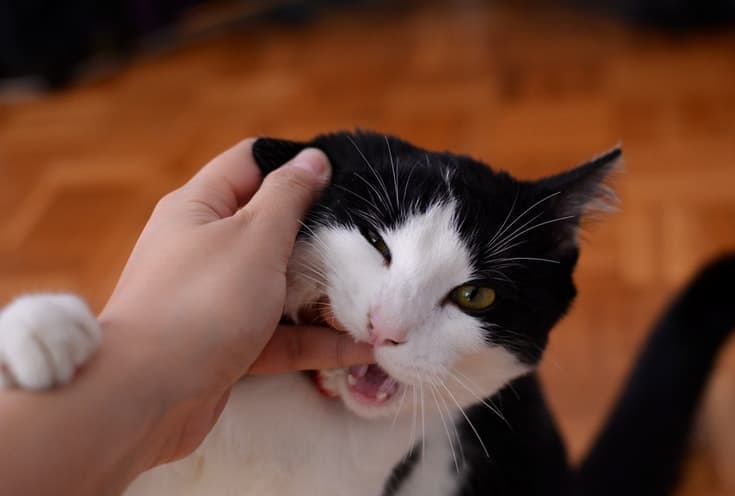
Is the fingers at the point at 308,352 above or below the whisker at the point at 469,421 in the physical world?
above

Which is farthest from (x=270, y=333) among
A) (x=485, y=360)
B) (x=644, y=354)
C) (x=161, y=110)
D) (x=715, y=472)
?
(x=161, y=110)

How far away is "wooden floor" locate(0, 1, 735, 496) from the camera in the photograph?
1639 millimetres

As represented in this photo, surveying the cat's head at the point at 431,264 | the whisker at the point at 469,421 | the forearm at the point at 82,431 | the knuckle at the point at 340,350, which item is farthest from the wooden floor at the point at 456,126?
the forearm at the point at 82,431

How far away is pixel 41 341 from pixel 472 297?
403mm

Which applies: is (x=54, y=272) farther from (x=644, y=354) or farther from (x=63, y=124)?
(x=644, y=354)

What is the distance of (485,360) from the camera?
2.53 feet

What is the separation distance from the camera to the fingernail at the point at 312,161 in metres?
0.79

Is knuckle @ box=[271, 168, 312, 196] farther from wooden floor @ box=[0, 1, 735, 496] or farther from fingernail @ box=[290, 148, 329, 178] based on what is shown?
wooden floor @ box=[0, 1, 735, 496]

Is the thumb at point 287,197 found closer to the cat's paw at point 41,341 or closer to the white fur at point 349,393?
the white fur at point 349,393

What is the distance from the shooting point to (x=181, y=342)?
0.62 metres

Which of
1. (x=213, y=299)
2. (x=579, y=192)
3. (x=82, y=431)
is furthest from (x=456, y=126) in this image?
(x=82, y=431)

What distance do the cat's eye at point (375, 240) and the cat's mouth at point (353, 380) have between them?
73 millimetres

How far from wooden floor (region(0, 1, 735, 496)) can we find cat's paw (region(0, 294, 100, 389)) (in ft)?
Result: 3.44

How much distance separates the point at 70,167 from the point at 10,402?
175 centimetres
